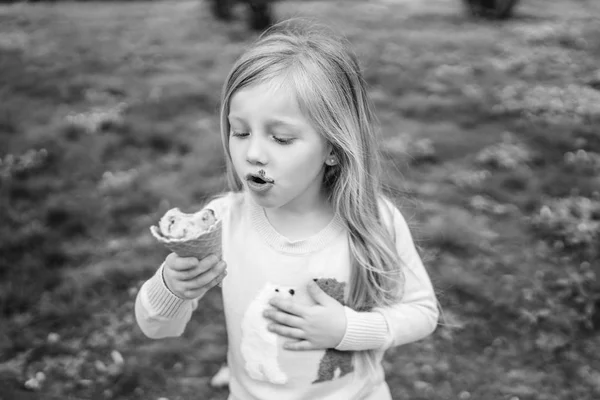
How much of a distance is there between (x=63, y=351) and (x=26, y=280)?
698mm

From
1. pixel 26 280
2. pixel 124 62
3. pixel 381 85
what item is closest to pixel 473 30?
pixel 381 85

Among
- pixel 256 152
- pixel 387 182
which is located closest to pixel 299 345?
pixel 256 152

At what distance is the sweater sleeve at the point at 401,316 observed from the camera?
2057 millimetres

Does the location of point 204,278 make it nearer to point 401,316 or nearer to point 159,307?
point 159,307

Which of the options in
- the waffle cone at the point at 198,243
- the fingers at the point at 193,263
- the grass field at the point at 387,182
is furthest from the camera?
the grass field at the point at 387,182

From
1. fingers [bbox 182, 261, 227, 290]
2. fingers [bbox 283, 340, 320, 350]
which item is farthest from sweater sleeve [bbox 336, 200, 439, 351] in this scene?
fingers [bbox 182, 261, 227, 290]

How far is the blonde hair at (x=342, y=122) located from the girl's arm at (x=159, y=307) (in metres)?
0.55

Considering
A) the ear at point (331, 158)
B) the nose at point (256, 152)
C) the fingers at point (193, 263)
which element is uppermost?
the nose at point (256, 152)

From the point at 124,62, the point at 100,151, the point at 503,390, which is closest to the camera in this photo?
the point at 503,390

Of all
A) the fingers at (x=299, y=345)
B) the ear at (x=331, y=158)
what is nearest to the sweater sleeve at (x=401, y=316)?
the fingers at (x=299, y=345)

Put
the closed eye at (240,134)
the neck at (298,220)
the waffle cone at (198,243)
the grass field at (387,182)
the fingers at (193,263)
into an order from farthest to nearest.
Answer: the grass field at (387,182) < the neck at (298,220) < the closed eye at (240,134) < the fingers at (193,263) < the waffle cone at (198,243)

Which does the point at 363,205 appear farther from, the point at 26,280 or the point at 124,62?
the point at 124,62

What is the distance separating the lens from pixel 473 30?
8070 millimetres

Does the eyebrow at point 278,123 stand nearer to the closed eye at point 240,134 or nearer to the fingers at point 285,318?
the closed eye at point 240,134
